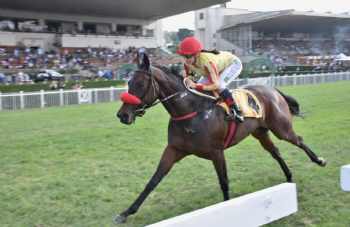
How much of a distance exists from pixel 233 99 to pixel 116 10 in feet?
111

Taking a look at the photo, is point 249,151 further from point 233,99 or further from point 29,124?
point 29,124

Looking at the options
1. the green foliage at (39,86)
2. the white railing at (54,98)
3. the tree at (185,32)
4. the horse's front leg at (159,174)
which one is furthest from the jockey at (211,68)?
the tree at (185,32)

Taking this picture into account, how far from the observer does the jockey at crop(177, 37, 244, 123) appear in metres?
3.58

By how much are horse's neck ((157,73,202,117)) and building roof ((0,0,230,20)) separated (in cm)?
2919

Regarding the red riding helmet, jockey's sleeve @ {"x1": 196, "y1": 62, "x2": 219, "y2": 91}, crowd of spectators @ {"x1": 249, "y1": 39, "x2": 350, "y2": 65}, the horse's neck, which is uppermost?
crowd of spectators @ {"x1": 249, "y1": 39, "x2": 350, "y2": 65}

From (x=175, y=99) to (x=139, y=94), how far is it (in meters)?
0.48

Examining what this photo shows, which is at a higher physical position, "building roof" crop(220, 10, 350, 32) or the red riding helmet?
"building roof" crop(220, 10, 350, 32)

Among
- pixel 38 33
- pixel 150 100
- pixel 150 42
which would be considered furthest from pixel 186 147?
pixel 150 42

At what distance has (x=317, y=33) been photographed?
56.6m

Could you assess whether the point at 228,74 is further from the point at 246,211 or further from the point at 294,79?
the point at 294,79

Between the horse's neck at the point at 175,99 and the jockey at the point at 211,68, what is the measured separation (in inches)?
5.9

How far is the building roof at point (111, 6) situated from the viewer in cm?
2981

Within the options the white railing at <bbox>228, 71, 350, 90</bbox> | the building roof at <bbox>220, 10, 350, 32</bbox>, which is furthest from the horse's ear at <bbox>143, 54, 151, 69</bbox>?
the building roof at <bbox>220, 10, 350, 32</bbox>

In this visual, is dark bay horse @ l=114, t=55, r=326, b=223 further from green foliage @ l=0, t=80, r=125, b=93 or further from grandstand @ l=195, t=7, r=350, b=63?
grandstand @ l=195, t=7, r=350, b=63
